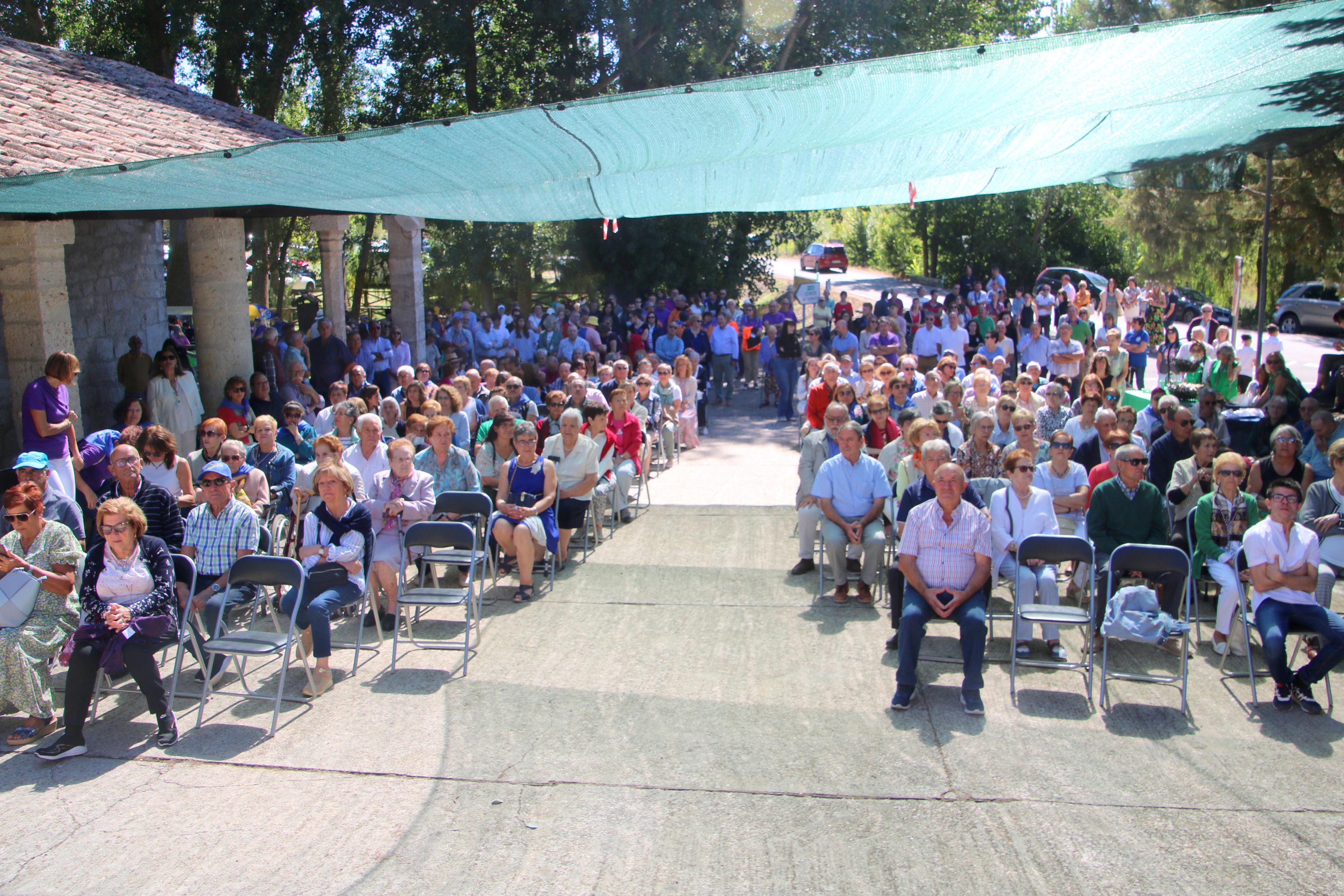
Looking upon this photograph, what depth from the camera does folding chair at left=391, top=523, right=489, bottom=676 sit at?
607 centimetres

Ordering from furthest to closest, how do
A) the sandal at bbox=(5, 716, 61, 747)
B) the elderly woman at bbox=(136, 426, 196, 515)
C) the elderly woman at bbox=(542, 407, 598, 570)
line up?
the elderly woman at bbox=(542, 407, 598, 570) < the elderly woman at bbox=(136, 426, 196, 515) < the sandal at bbox=(5, 716, 61, 747)

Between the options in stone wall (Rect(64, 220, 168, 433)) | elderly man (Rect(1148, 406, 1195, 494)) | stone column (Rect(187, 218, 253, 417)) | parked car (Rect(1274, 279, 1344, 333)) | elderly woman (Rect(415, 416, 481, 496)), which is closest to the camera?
elderly woman (Rect(415, 416, 481, 496))

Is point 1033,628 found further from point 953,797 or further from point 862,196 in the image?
point 862,196

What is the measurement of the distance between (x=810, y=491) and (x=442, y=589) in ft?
9.52

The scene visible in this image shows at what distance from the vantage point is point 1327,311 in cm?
2684

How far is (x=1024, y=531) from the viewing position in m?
6.33

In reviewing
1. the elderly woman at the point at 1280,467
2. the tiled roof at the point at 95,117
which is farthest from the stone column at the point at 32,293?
the elderly woman at the point at 1280,467

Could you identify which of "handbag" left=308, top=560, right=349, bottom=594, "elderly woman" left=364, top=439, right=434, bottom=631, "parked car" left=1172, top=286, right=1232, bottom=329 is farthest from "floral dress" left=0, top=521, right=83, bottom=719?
"parked car" left=1172, top=286, right=1232, bottom=329

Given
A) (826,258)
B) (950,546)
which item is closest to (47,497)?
(950,546)

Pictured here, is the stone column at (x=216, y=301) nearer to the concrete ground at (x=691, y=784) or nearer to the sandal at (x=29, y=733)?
the concrete ground at (x=691, y=784)

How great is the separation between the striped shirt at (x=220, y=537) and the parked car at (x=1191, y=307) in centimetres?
2849

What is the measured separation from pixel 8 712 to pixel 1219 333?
15643mm

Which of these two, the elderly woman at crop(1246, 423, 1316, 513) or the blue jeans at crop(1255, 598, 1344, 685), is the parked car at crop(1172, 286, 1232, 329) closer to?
the elderly woman at crop(1246, 423, 1316, 513)

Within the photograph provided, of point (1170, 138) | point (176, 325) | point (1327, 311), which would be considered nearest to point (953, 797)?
point (1170, 138)
